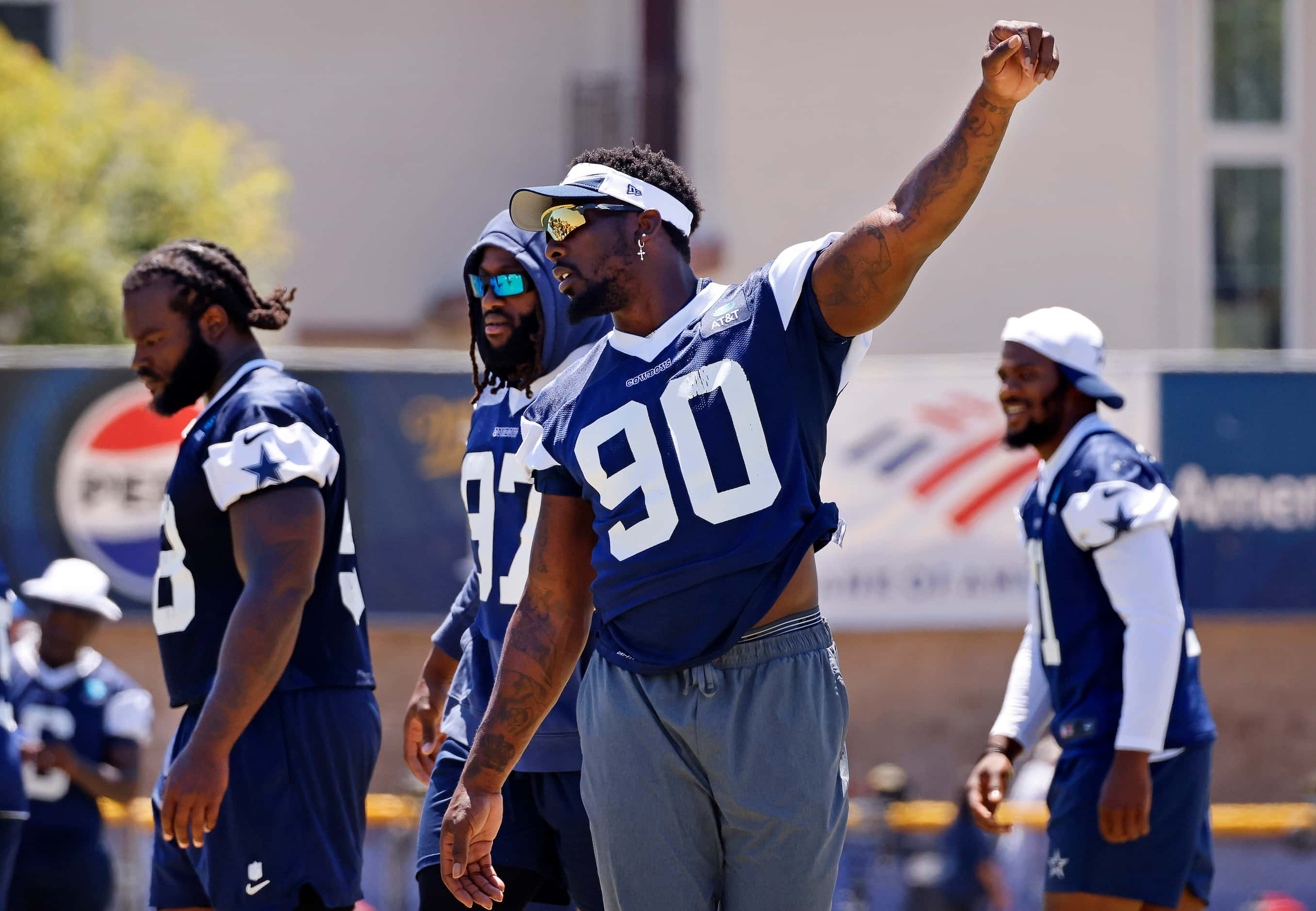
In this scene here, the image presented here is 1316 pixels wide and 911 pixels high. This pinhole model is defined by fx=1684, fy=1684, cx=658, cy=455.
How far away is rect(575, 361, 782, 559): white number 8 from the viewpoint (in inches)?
119

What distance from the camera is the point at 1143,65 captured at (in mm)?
13969

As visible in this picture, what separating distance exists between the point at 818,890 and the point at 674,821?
288 mm

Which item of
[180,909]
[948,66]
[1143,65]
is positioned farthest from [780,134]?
[180,909]

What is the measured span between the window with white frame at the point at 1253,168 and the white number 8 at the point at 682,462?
1222cm

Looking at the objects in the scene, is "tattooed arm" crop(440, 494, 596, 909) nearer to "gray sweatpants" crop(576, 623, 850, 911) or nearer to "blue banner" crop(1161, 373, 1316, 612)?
"gray sweatpants" crop(576, 623, 850, 911)

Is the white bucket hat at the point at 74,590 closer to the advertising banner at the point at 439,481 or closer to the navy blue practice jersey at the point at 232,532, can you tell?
the advertising banner at the point at 439,481

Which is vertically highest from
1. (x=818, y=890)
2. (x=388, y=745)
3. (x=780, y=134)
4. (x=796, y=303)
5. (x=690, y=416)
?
(x=780, y=134)

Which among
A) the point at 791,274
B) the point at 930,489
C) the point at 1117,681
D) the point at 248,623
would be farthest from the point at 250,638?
the point at 930,489

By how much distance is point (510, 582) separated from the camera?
13.3 ft

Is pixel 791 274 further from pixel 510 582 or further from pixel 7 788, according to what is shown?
pixel 7 788

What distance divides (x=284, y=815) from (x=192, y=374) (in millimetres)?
1122

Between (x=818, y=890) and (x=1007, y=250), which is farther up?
(x=1007, y=250)

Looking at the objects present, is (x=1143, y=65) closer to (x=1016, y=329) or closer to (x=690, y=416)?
(x=1016, y=329)

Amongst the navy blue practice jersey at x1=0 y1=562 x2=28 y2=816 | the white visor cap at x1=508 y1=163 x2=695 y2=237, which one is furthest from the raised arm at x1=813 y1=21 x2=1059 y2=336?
the navy blue practice jersey at x1=0 y1=562 x2=28 y2=816
